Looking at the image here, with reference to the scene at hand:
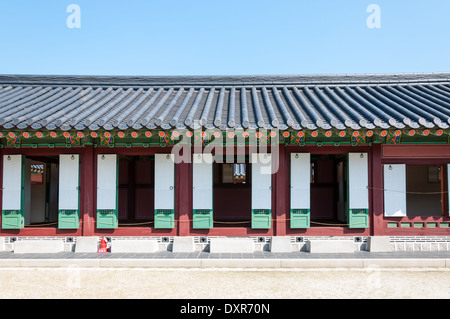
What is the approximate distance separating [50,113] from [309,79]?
8420 millimetres

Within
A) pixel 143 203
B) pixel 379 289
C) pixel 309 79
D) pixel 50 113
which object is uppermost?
pixel 309 79

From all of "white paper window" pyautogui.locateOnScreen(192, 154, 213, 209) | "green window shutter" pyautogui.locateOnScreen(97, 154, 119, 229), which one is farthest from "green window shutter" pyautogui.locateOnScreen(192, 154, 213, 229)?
"green window shutter" pyautogui.locateOnScreen(97, 154, 119, 229)

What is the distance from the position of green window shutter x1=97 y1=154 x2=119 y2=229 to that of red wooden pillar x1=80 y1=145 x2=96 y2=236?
A: 0.68ft

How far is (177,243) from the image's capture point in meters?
8.62

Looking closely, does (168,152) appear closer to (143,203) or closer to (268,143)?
(268,143)

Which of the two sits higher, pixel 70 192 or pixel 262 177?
pixel 262 177

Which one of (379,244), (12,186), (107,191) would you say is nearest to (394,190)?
(379,244)

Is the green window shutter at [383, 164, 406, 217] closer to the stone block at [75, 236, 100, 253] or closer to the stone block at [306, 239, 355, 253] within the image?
the stone block at [306, 239, 355, 253]

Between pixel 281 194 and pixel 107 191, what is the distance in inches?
188

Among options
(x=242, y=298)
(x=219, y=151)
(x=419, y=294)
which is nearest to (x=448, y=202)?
(x=419, y=294)

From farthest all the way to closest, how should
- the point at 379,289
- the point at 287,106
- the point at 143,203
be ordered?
the point at 143,203
the point at 287,106
the point at 379,289

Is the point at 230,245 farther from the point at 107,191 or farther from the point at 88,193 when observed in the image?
the point at 88,193

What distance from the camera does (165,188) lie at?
8906mm

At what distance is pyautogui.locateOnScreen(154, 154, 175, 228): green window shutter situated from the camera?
29.1 ft
